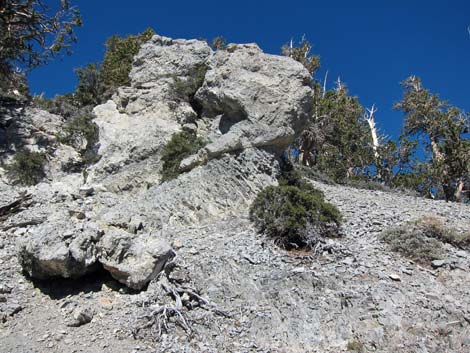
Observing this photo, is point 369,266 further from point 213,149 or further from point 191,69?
point 191,69

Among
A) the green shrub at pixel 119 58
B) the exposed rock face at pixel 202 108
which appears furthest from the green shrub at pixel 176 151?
the green shrub at pixel 119 58

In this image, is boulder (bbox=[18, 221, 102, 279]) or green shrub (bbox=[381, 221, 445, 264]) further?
green shrub (bbox=[381, 221, 445, 264])

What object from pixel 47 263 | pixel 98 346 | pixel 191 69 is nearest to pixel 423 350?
pixel 98 346

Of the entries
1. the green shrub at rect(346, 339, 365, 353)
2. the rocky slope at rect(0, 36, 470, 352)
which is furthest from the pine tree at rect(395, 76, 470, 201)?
the green shrub at rect(346, 339, 365, 353)

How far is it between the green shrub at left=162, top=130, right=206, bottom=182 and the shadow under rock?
560cm

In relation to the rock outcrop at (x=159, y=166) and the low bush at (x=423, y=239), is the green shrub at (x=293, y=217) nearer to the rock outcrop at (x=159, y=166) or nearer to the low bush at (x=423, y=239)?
the rock outcrop at (x=159, y=166)

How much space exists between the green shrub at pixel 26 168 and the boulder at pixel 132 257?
9.37m

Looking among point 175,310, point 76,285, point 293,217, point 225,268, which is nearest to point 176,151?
point 293,217

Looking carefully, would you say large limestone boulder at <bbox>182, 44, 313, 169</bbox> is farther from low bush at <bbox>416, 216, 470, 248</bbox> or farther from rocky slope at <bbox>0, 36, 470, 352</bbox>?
low bush at <bbox>416, 216, 470, 248</bbox>

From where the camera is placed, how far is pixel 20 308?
7863 mm

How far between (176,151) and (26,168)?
6708 millimetres

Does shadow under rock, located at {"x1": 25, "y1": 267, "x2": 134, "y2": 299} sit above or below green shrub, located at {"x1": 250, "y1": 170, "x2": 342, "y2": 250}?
below

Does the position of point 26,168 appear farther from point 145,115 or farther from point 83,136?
point 145,115

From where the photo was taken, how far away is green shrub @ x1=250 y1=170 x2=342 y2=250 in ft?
33.2
